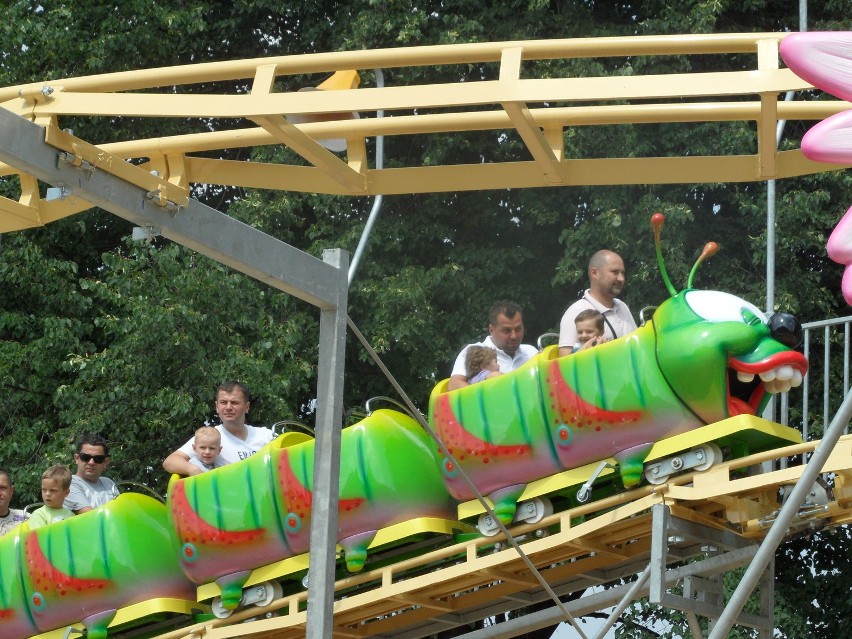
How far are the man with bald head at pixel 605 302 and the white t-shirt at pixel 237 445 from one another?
154cm

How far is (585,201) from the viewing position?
509 inches

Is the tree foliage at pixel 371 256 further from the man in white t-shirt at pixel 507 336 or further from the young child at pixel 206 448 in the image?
the man in white t-shirt at pixel 507 336

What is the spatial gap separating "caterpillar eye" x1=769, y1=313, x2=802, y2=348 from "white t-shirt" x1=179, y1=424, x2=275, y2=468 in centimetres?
243

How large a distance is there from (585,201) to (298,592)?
6874mm

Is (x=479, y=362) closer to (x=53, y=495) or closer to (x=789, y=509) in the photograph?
(x=53, y=495)

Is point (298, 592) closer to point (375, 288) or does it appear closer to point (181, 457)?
point (181, 457)

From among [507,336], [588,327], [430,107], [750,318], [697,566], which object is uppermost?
[507,336]

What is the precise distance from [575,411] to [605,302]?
89 cm

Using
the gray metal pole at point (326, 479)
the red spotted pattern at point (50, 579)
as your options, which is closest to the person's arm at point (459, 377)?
the red spotted pattern at point (50, 579)

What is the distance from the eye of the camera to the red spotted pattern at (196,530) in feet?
21.4

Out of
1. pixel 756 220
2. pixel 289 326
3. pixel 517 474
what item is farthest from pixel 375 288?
pixel 517 474

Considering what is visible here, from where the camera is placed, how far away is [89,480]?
25.3ft

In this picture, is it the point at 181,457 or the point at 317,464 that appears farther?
the point at 181,457

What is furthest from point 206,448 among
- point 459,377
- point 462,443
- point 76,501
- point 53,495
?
point 462,443
